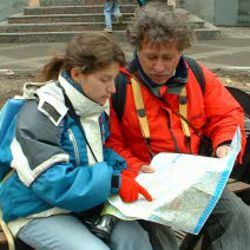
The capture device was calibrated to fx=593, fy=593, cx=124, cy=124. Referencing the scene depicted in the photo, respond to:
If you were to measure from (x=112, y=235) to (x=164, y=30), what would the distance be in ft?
3.16

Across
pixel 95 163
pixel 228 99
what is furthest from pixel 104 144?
pixel 228 99

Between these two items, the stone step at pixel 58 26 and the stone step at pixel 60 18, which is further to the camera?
the stone step at pixel 60 18

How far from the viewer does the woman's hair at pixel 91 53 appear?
2.46 meters

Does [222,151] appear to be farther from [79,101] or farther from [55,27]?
[55,27]

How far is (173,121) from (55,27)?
1080 centimetres

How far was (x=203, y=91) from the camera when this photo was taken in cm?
296

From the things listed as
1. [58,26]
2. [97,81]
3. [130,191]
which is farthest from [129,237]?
[58,26]

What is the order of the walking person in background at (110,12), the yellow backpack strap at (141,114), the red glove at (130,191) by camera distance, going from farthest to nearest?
the walking person in background at (110,12) → the yellow backpack strap at (141,114) → the red glove at (130,191)

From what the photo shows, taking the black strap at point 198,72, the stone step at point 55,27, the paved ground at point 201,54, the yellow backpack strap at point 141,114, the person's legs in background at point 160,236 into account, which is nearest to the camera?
the person's legs in background at point 160,236

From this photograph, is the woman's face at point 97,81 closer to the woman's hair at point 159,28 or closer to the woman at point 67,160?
the woman at point 67,160

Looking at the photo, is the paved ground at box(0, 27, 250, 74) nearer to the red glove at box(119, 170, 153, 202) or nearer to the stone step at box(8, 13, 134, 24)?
the stone step at box(8, 13, 134, 24)

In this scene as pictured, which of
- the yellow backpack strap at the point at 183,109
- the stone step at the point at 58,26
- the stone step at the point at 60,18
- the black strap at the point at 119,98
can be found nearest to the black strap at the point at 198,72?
the yellow backpack strap at the point at 183,109

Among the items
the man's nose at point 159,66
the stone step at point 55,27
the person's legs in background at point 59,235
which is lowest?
the stone step at point 55,27

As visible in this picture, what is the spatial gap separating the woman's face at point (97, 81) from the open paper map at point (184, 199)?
44 cm
